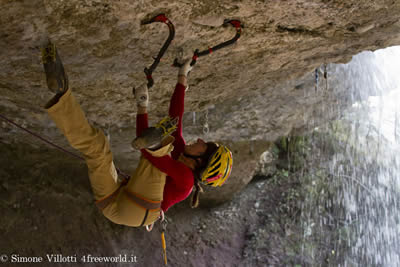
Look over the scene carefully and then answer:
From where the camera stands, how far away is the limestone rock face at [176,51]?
98.6 inches

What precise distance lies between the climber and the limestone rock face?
11.1 inches

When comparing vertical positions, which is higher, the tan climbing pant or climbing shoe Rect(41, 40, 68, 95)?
climbing shoe Rect(41, 40, 68, 95)

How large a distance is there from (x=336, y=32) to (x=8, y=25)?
9.85 ft

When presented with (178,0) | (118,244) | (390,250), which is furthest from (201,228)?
→ (178,0)

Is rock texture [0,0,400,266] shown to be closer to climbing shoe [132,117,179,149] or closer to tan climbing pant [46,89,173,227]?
tan climbing pant [46,89,173,227]

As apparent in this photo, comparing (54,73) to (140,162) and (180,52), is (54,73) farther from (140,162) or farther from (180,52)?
(180,52)

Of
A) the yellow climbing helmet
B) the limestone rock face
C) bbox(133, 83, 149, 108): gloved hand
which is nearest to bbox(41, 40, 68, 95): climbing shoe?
the limestone rock face

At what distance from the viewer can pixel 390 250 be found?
8.08 m

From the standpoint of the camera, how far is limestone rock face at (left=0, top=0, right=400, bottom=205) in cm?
250

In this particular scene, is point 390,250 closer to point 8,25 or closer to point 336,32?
point 336,32

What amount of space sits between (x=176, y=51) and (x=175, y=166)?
3.78ft

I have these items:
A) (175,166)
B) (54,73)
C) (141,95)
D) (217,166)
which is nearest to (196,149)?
(217,166)

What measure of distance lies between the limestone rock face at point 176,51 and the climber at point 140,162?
11.1 inches

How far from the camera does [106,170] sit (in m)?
2.68
